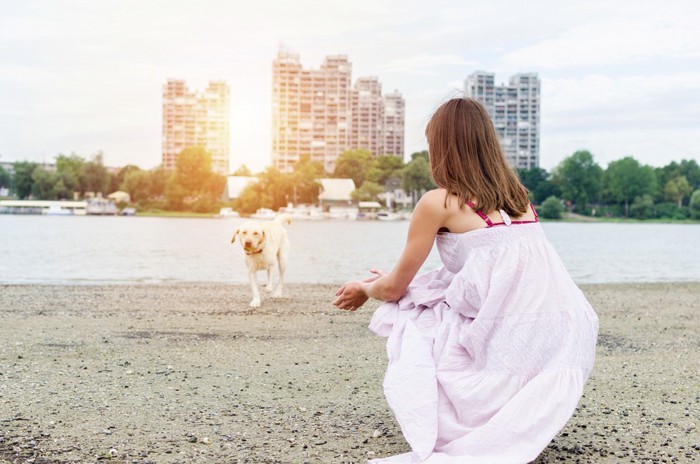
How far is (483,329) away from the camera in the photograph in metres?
3.87

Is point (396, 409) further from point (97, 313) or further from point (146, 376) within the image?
point (97, 313)

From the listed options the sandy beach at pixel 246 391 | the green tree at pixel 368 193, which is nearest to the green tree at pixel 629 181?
the green tree at pixel 368 193

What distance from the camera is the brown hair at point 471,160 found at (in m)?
3.94

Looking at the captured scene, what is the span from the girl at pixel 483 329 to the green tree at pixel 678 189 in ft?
441

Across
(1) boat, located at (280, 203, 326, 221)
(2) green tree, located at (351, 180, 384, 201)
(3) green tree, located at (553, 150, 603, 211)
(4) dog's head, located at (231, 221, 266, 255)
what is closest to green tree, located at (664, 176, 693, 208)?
Result: (3) green tree, located at (553, 150, 603, 211)

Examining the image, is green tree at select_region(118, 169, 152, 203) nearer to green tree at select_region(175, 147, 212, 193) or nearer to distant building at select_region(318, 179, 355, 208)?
green tree at select_region(175, 147, 212, 193)

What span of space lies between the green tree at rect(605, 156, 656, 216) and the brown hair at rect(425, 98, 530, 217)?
133 m

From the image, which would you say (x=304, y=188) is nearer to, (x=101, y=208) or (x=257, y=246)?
(x=101, y=208)

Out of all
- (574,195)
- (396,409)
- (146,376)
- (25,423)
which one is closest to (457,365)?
(396,409)

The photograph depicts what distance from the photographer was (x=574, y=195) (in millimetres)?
133125

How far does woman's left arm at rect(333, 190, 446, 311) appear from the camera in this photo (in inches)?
154

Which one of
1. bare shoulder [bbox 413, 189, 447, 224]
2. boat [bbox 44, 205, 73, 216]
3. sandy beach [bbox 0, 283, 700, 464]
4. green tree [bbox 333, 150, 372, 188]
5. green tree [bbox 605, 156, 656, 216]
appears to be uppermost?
green tree [bbox 333, 150, 372, 188]

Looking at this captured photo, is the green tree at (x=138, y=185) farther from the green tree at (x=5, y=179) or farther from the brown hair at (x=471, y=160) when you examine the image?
the brown hair at (x=471, y=160)

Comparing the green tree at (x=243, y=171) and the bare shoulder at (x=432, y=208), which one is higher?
the green tree at (x=243, y=171)
